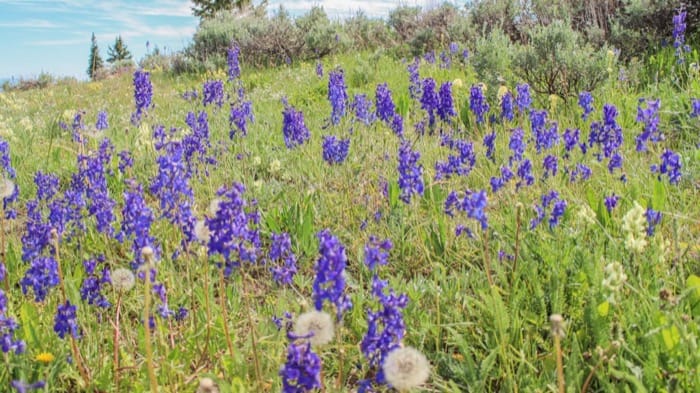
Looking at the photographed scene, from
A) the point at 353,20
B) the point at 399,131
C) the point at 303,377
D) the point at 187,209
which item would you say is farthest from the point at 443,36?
the point at 303,377

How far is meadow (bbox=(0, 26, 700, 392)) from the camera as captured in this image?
1.77 metres

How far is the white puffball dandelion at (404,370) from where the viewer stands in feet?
4.19

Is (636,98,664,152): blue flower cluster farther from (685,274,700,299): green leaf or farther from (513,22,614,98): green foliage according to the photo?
(513,22,614,98): green foliage

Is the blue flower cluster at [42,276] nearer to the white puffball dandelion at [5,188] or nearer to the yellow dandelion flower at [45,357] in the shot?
the yellow dandelion flower at [45,357]

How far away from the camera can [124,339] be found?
8.05 ft

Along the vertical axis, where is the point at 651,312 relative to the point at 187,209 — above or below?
below

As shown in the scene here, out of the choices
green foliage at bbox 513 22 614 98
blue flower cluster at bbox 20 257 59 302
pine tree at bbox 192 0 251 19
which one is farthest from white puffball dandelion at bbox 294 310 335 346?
pine tree at bbox 192 0 251 19

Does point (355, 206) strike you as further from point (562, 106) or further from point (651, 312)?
point (562, 106)

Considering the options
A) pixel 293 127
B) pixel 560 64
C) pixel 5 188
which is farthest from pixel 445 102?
pixel 5 188

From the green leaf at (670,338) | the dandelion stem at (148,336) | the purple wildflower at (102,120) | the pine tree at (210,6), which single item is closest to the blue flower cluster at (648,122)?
the green leaf at (670,338)

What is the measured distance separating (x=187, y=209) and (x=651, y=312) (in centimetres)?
174

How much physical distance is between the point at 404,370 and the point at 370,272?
1517 millimetres

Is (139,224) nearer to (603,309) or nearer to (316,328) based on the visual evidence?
(316,328)

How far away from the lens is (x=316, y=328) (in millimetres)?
1411
